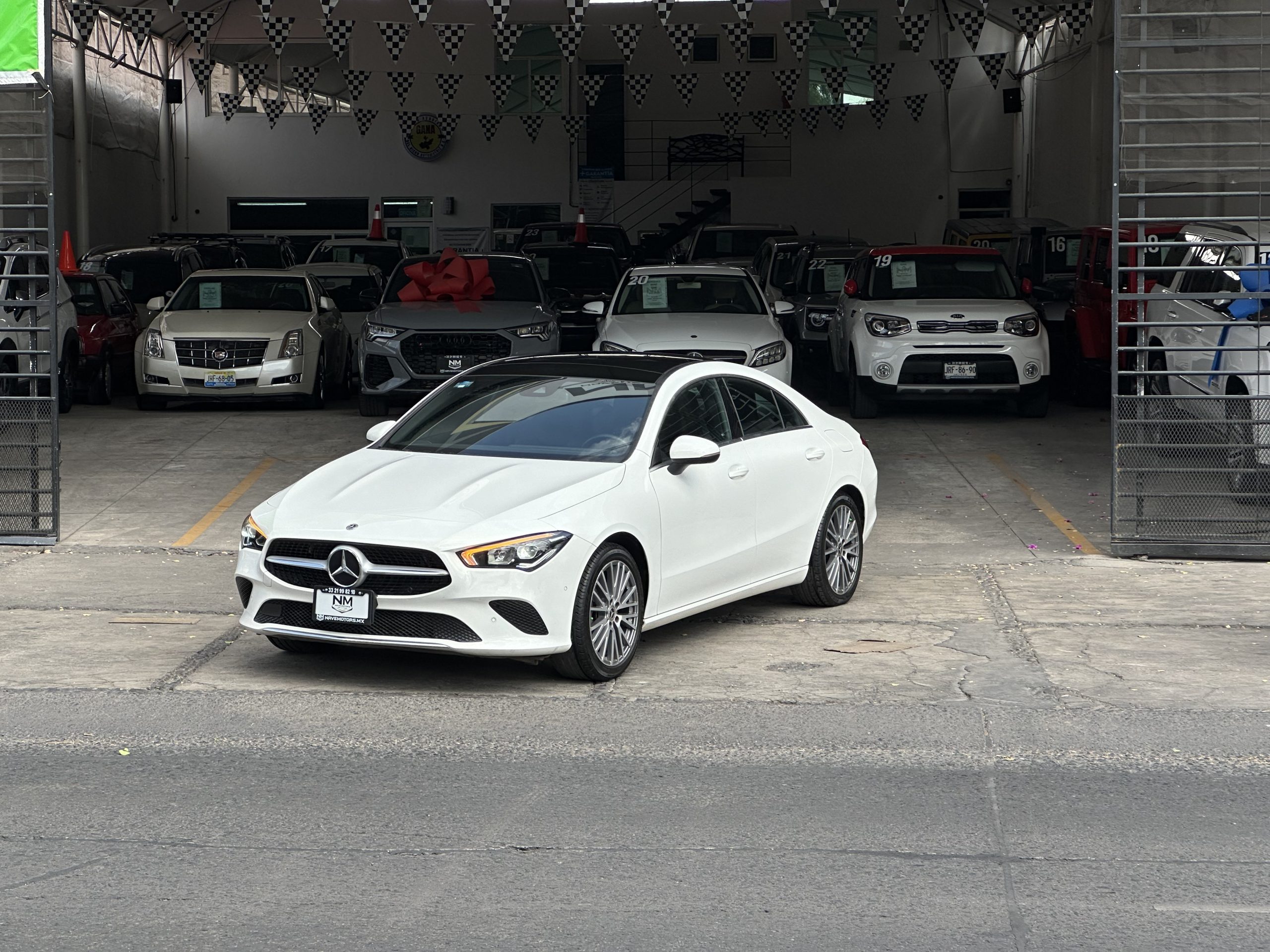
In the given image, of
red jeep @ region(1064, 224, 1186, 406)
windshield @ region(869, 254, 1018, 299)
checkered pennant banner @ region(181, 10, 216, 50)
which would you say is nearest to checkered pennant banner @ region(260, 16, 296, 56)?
checkered pennant banner @ region(181, 10, 216, 50)

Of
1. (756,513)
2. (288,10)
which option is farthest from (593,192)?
(756,513)

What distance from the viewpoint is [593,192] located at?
37344mm

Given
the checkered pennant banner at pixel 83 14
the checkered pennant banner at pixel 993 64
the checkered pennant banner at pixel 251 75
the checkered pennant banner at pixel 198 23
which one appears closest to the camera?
the checkered pennant banner at pixel 83 14

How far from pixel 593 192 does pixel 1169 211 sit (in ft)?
88.0

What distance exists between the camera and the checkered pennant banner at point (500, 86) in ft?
109

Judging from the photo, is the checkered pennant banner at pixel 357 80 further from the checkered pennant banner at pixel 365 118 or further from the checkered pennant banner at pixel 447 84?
the checkered pennant banner at pixel 447 84

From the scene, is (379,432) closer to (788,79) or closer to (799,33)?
(799,33)

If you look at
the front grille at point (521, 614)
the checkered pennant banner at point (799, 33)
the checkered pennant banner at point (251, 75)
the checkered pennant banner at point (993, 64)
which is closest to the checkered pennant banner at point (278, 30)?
the checkered pennant banner at point (251, 75)

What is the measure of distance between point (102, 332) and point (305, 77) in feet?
51.6

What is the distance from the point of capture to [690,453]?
7.92m

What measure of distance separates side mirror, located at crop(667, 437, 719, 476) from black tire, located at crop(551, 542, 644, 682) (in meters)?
0.57

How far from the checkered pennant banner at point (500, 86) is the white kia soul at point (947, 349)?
17.2 m

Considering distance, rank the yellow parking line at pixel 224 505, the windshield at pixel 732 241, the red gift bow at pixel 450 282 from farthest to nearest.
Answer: the windshield at pixel 732 241
the red gift bow at pixel 450 282
the yellow parking line at pixel 224 505

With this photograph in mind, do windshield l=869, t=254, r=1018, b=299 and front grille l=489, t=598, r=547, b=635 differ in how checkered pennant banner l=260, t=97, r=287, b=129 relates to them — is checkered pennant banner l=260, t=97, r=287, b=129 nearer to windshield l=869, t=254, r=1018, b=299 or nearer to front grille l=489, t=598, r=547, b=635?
windshield l=869, t=254, r=1018, b=299
